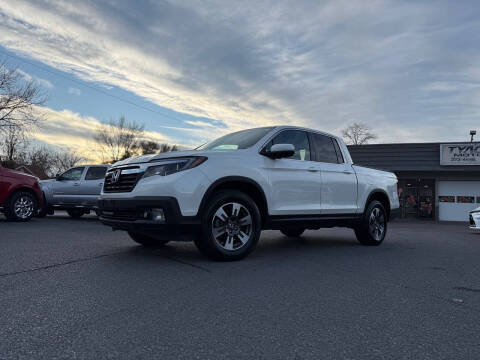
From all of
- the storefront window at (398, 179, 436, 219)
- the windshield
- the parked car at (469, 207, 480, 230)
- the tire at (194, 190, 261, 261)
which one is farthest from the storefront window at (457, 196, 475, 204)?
the tire at (194, 190, 261, 261)

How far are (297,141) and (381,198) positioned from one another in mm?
2790

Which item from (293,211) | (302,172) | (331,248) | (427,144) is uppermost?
(427,144)

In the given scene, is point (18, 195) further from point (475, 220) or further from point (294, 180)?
point (475, 220)

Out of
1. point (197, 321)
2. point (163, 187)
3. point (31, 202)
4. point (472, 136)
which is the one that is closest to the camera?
point (197, 321)

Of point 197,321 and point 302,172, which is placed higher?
point 302,172

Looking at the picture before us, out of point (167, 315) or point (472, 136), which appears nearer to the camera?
point (167, 315)

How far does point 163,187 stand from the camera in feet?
15.2

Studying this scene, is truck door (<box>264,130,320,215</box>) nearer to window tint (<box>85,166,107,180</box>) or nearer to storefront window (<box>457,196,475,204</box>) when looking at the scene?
window tint (<box>85,166,107,180</box>)

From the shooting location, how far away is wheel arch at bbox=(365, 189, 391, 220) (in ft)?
25.1

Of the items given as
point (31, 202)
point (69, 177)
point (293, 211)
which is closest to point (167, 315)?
point (293, 211)

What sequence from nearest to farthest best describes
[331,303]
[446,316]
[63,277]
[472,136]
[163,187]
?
[446,316]
[331,303]
[63,277]
[163,187]
[472,136]

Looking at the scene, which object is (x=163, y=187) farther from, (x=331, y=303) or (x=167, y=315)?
(x=331, y=303)

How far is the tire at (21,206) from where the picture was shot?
33.1 feet

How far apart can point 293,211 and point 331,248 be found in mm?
1475
